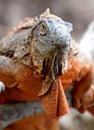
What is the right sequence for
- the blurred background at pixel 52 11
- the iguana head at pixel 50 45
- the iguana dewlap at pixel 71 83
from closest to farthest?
1. the iguana head at pixel 50 45
2. the iguana dewlap at pixel 71 83
3. the blurred background at pixel 52 11

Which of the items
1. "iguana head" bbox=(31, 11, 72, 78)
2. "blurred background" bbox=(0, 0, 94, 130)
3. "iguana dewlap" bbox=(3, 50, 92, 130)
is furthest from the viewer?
"blurred background" bbox=(0, 0, 94, 130)

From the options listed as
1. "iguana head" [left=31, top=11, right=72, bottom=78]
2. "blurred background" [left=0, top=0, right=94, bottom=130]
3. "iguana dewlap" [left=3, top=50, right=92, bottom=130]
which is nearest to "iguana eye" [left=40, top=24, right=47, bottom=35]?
"iguana head" [left=31, top=11, right=72, bottom=78]

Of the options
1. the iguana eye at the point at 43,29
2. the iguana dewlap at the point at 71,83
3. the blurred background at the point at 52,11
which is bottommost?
the iguana dewlap at the point at 71,83

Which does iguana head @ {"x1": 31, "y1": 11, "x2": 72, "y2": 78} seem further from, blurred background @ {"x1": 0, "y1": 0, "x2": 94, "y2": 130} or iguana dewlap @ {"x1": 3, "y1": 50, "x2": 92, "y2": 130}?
blurred background @ {"x1": 0, "y1": 0, "x2": 94, "y2": 130}

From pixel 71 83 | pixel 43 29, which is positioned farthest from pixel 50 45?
pixel 71 83

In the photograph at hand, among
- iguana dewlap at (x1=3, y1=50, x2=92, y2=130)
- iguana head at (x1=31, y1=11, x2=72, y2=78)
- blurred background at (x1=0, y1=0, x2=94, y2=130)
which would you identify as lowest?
iguana dewlap at (x1=3, y1=50, x2=92, y2=130)

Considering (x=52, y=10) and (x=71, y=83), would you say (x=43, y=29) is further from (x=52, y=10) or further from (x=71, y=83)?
(x=52, y=10)

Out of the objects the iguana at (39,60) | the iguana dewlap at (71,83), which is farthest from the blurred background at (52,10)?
the iguana at (39,60)

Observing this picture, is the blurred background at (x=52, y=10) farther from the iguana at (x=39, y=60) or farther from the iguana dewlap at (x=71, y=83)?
the iguana at (x=39, y=60)

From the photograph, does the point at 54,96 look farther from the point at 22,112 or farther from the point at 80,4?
the point at 80,4
